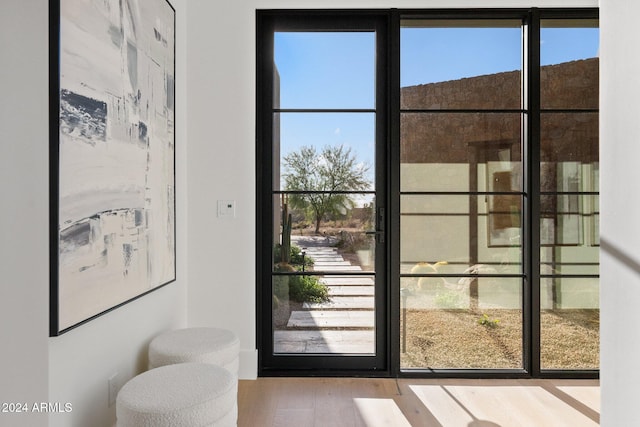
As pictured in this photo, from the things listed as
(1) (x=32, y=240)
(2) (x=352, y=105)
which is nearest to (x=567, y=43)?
(2) (x=352, y=105)

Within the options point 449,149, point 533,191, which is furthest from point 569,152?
point 449,149

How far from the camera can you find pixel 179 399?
154 cm

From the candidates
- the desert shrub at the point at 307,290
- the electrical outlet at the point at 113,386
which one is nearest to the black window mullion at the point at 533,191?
the desert shrub at the point at 307,290

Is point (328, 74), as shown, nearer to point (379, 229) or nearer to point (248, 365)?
point (379, 229)

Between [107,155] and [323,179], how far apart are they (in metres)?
1.49

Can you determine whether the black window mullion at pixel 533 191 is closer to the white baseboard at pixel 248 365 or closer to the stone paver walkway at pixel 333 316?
the stone paver walkway at pixel 333 316

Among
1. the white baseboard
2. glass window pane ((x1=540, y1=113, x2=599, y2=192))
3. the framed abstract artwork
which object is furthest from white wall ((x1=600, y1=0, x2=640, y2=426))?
the white baseboard

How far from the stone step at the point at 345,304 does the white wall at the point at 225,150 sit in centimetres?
43

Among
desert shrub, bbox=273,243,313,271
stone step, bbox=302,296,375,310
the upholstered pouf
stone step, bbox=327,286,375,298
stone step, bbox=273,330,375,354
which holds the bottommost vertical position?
stone step, bbox=273,330,375,354

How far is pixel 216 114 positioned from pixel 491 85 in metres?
1.85

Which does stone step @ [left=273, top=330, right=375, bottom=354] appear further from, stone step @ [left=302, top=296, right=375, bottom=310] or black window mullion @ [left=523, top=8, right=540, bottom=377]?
black window mullion @ [left=523, top=8, right=540, bottom=377]

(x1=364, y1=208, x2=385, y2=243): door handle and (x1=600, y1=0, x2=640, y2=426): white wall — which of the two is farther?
(x1=364, y1=208, x2=385, y2=243): door handle

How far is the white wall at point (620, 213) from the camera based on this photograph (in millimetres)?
1285

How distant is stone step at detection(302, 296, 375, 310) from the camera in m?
2.93
